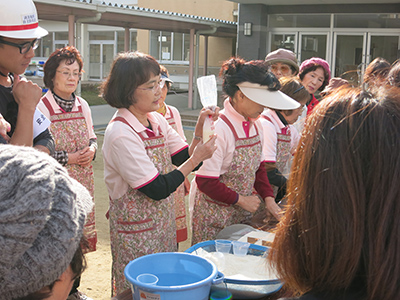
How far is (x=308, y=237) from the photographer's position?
3.17 feet

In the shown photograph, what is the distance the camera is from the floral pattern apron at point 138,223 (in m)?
2.29

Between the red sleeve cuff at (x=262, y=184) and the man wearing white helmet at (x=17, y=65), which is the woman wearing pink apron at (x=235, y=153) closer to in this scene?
the red sleeve cuff at (x=262, y=184)

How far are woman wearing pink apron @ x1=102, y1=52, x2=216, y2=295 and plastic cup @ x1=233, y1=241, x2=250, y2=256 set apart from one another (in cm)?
48

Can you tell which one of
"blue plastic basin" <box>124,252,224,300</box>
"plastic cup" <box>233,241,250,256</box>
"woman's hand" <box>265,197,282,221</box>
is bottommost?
"woman's hand" <box>265,197,282,221</box>

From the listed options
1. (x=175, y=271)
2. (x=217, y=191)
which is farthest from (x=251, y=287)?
(x=217, y=191)

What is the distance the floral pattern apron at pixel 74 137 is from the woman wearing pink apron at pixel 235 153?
1.26 meters

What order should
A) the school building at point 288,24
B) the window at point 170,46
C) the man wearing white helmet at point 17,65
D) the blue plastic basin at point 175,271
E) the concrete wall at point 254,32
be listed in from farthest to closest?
the window at point 170,46
the concrete wall at point 254,32
the school building at point 288,24
the man wearing white helmet at point 17,65
the blue plastic basin at point 175,271

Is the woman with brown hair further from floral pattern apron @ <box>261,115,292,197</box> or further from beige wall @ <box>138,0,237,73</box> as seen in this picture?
beige wall @ <box>138,0,237,73</box>

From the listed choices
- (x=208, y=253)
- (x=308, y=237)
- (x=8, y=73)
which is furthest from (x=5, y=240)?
(x=8, y=73)

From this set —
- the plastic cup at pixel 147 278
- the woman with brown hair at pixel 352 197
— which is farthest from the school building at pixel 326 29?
the woman with brown hair at pixel 352 197

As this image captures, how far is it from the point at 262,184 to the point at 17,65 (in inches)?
64.9

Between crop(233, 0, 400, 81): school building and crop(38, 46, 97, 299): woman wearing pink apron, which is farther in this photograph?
crop(233, 0, 400, 81): school building

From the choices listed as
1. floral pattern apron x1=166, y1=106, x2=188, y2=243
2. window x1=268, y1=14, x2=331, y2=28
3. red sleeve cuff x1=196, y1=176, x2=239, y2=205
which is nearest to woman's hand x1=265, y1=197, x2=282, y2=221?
red sleeve cuff x1=196, y1=176, x2=239, y2=205

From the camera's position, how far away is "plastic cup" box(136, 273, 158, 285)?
4.90 ft
